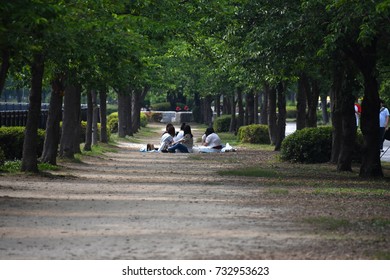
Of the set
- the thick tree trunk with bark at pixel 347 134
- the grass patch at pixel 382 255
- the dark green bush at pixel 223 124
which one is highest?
the thick tree trunk with bark at pixel 347 134

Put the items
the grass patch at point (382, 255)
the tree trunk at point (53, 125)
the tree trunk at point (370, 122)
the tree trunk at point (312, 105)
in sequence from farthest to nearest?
the tree trunk at point (312, 105), the tree trunk at point (53, 125), the tree trunk at point (370, 122), the grass patch at point (382, 255)

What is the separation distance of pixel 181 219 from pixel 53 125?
13.2 metres

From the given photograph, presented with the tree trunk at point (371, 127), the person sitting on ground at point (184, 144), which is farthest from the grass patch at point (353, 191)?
the person sitting on ground at point (184, 144)

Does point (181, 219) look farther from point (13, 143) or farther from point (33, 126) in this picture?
point (13, 143)

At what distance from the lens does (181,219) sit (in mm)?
14273

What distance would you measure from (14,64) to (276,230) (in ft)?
27.4

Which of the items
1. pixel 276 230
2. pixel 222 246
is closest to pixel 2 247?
pixel 222 246

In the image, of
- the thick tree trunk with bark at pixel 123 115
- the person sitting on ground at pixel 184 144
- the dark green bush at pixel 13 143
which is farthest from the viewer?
the thick tree trunk with bark at pixel 123 115

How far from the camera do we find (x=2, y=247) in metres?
11.5

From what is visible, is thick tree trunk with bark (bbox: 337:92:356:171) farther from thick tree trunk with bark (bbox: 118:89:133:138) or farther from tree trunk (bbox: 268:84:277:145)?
thick tree trunk with bark (bbox: 118:89:133:138)

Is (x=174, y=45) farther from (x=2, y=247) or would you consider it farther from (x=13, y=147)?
(x=2, y=247)

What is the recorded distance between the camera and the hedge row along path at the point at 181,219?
11273 millimetres

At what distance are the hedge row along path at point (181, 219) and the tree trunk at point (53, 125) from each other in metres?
2.43

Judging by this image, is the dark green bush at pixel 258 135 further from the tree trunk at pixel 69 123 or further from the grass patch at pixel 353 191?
the grass patch at pixel 353 191
